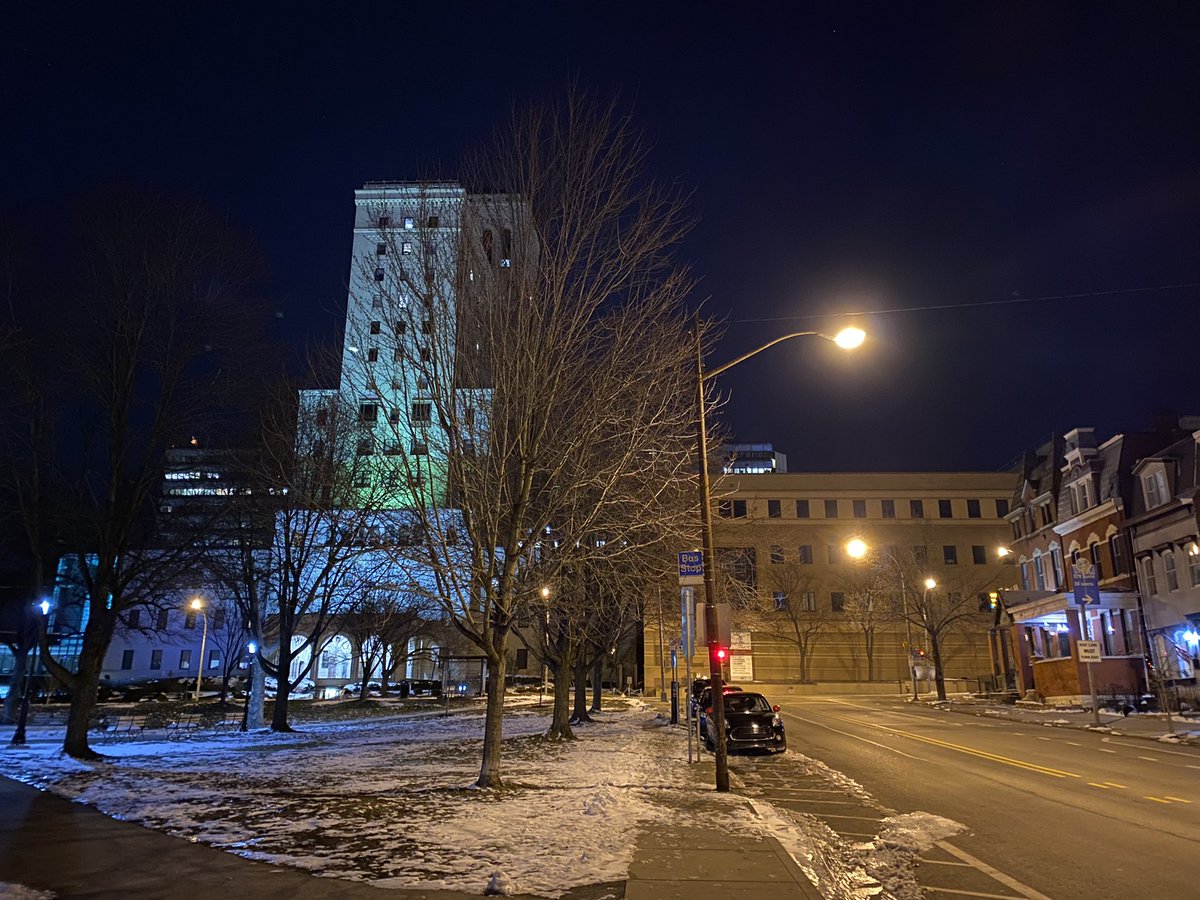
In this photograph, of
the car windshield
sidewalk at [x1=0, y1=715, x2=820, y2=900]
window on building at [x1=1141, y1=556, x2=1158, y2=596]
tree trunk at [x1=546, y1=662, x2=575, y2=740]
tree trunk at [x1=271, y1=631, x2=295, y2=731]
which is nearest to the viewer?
sidewalk at [x1=0, y1=715, x2=820, y2=900]

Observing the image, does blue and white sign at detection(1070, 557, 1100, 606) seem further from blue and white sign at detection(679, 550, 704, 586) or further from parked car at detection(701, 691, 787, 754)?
blue and white sign at detection(679, 550, 704, 586)

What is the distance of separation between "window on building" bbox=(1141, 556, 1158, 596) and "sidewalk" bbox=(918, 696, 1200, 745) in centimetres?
663

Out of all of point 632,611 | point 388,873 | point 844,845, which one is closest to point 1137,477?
point 632,611

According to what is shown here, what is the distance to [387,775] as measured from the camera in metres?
14.0

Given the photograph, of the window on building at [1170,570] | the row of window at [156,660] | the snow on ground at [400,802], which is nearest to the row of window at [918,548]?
the window on building at [1170,570]

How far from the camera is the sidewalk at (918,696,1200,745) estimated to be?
23891 millimetres

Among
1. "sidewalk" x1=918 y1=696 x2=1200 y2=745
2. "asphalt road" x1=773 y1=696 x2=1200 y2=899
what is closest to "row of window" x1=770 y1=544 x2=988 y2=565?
"sidewalk" x1=918 y1=696 x2=1200 y2=745

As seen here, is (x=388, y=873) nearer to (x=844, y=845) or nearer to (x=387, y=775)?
(x=844, y=845)

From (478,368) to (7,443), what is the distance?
13.2 m

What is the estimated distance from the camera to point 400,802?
10.9 meters

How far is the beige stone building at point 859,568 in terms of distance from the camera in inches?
2598

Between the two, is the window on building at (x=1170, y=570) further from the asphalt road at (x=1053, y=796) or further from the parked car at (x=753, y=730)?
the parked car at (x=753, y=730)

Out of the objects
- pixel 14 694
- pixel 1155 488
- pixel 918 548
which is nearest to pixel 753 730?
pixel 1155 488

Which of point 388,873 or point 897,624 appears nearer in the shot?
point 388,873
